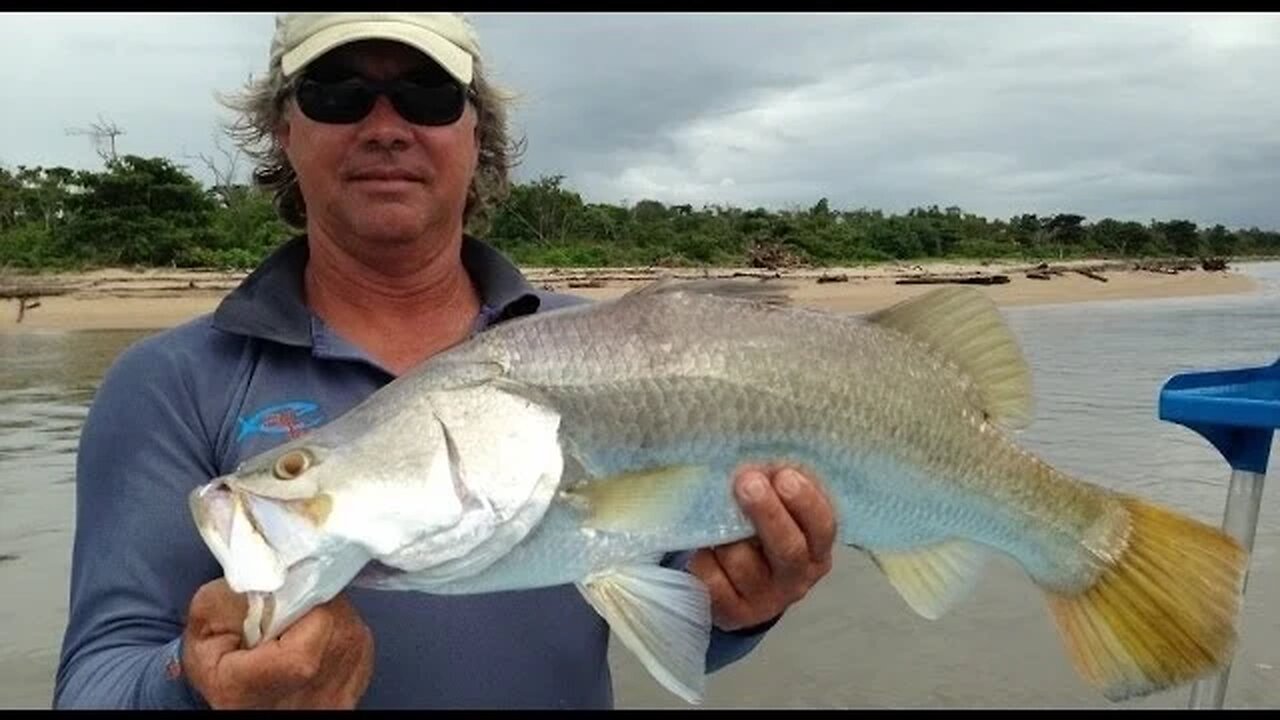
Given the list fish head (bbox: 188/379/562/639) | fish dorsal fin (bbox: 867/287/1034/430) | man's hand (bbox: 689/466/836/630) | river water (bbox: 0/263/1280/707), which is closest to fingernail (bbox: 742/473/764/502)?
man's hand (bbox: 689/466/836/630)

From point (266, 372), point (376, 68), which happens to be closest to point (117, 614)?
point (266, 372)

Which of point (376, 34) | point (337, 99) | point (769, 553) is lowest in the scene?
point (769, 553)

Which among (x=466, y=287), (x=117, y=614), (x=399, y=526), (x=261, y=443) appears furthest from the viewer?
(x=466, y=287)

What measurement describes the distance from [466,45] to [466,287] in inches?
23.2

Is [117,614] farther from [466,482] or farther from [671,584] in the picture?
[671,584]

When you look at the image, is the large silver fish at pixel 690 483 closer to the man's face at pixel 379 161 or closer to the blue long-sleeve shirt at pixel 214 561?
the blue long-sleeve shirt at pixel 214 561

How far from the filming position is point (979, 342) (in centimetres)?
244

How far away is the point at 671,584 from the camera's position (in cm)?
211

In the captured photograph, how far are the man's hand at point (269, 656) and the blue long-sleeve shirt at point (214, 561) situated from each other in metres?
0.20

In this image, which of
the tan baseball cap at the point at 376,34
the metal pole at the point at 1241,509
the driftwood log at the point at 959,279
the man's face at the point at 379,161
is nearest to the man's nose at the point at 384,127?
the man's face at the point at 379,161

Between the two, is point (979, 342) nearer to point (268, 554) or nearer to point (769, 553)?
point (769, 553)

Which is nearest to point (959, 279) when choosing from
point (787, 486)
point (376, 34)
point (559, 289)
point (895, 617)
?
point (559, 289)

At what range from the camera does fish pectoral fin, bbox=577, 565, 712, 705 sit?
2059 mm

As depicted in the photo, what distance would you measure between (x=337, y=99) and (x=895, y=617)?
4462mm
